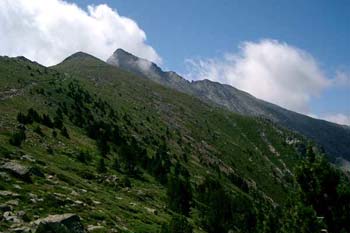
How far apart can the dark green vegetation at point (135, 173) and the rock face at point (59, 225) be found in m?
1.52

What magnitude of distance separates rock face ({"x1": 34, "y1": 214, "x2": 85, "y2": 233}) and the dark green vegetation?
1525 millimetres

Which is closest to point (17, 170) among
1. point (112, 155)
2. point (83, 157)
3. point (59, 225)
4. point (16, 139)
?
point (59, 225)

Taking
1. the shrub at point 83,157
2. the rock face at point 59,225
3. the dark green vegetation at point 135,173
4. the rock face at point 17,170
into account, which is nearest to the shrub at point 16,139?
the dark green vegetation at point 135,173

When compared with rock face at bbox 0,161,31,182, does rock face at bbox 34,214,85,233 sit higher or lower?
lower

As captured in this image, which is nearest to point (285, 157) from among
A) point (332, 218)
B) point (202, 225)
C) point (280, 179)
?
point (280, 179)

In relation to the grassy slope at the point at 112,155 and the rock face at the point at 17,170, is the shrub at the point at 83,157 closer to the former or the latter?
the grassy slope at the point at 112,155

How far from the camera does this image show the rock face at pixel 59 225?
23277mm

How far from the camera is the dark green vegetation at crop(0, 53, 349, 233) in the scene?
31.5m

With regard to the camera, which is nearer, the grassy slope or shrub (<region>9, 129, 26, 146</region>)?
the grassy slope

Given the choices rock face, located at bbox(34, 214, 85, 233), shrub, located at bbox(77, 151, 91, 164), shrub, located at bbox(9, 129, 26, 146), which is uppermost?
shrub, located at bbox(9, 129, 26, 146)

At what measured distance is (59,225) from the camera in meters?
24.4

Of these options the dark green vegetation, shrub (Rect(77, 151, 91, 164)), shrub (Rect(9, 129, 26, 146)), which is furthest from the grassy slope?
shrub (Rect(77, 151, 91, 164))

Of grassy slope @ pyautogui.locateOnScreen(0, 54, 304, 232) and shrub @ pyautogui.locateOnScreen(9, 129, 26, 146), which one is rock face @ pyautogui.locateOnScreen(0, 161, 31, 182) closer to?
grassy slope @ pyautogui.locateOnScreen(0, 54, 304, 232)

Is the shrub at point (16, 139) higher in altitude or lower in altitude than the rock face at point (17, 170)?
higher
